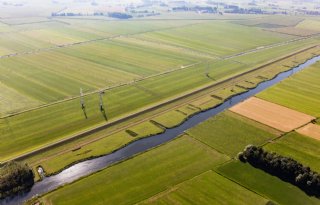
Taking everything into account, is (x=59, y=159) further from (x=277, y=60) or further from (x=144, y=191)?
(x=277, y=60)

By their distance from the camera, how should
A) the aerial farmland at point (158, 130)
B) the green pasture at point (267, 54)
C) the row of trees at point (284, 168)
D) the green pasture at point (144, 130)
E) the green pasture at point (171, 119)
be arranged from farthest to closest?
the green pasture at point (267, 54)
the green pasture at point (171, 119)
the green pasture at point (144, 130)
the aerial farmland at point (158, 130)
the row of trees at point (284, 168)

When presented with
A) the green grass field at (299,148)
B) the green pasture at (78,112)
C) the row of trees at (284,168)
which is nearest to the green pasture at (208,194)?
the row of trees at (284,168)

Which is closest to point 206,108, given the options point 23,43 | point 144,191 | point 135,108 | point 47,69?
point 135,108

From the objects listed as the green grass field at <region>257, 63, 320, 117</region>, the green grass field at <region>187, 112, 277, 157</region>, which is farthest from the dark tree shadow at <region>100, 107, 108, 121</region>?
the green grass field at <region>257, 63, 320, 117</region>

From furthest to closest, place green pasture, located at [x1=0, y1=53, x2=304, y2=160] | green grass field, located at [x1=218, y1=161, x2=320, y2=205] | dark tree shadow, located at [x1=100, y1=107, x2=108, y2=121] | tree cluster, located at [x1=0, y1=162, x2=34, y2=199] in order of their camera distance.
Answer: dark tree shadow, located at [x1=100, y1=107, x2=108, y2=121]
green pasture, located at [x1=0, y1=53, x2=304, y2=160]
tree cluster, located at [x1=0, y1=162, x2=34, y2=199]
green grass field, located at [x1=218, y1=161, x2=320, y2=205]

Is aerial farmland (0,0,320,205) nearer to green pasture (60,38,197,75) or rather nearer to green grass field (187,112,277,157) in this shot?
green grass field (187,112,277,157)

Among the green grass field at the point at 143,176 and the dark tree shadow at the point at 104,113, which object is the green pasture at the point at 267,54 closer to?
the dark tree shadow at the point at 104,113

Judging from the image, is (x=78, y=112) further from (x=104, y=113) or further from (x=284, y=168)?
(x=284, y=168)
